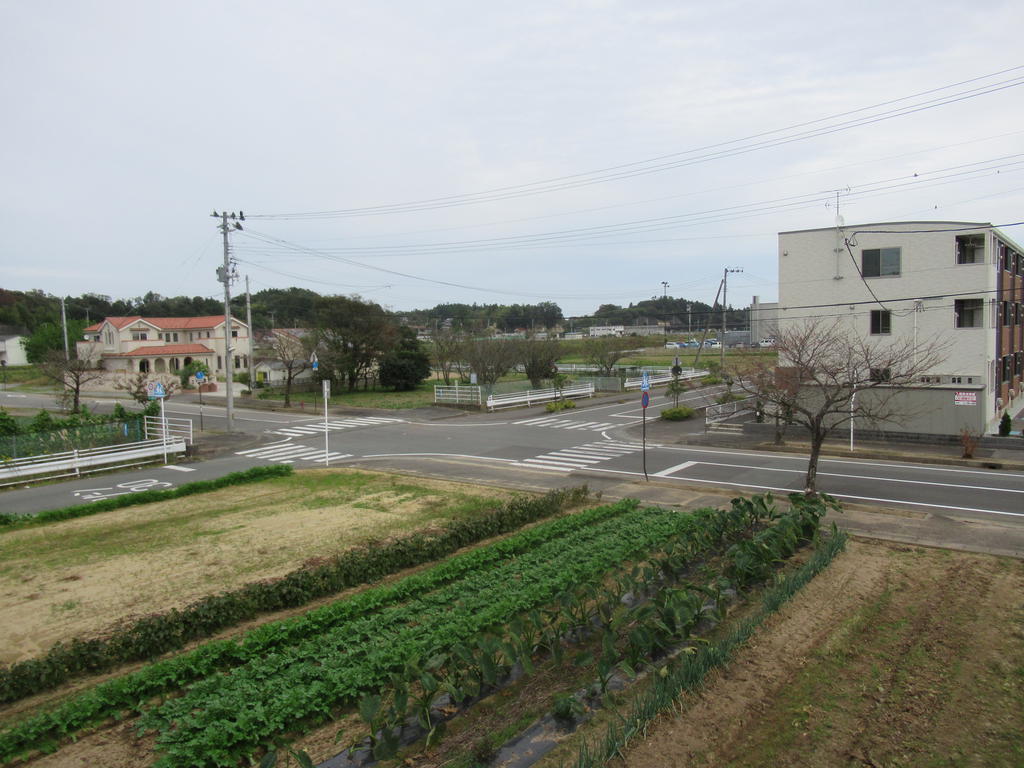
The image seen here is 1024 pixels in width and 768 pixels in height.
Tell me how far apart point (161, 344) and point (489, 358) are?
36.7 metres

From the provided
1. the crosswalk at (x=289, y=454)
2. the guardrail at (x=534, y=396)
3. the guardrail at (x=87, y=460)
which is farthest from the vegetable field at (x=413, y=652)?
the guardrail at (x=534, y=396)

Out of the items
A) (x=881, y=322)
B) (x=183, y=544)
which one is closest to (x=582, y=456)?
(x=881, y=322)

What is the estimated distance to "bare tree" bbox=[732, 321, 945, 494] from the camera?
16.8 m

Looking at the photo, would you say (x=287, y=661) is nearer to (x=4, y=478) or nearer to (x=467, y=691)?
(x=467, y=691)

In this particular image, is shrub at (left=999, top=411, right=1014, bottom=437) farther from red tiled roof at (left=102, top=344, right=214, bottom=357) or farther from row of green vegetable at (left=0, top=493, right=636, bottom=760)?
red tiled roof at (left=102, top=344, right=214, bottom=357)

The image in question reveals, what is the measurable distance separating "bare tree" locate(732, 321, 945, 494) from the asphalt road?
168 cm

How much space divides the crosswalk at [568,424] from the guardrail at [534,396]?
496 centimetres

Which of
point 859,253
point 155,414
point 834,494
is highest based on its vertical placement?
point 859,253

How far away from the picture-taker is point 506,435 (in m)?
29.3

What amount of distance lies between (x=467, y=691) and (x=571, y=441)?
21.1 metres

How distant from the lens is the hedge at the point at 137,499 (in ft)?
50.3

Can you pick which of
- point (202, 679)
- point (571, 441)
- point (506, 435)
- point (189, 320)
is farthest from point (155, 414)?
point (189, 320)

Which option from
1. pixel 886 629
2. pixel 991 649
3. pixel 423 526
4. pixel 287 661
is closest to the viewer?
pixel 287 661

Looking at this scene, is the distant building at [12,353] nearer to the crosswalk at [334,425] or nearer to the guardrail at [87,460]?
the crosswalk at [334,425]
